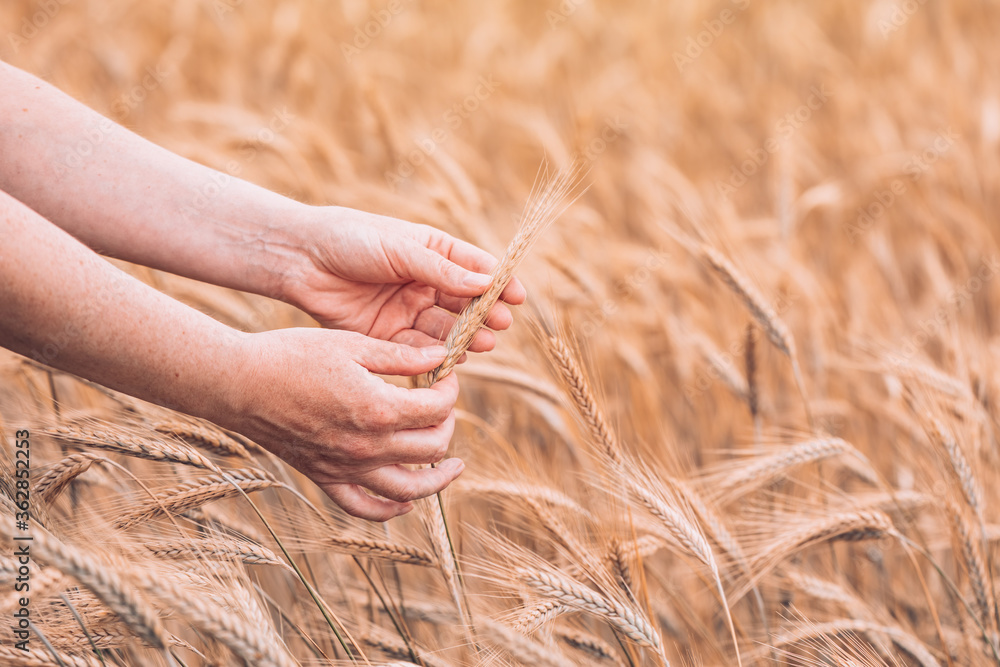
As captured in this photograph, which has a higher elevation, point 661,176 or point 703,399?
point 661,176

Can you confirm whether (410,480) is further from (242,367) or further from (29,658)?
(29,658)

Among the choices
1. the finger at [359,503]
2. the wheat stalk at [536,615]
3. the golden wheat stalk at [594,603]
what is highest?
the finger at [359,503]

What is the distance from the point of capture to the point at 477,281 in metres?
1.12

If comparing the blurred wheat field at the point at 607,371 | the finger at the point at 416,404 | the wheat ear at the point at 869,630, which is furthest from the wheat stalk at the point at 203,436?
the wheat ear at the point at 869,630

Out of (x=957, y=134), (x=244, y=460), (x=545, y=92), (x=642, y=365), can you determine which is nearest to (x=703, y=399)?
(x=642, y=365)

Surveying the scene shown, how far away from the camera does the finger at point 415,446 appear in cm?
109

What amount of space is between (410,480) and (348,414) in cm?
16

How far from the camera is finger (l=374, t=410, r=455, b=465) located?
3.57ft

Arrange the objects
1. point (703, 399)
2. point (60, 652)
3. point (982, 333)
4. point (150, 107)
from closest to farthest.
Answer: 1. point (60, 652)
2. point (703, 399)
3. point (982, 333)
4. point (150, 107)

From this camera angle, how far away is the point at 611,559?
113 centimetres

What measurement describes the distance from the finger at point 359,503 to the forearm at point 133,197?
44 cm

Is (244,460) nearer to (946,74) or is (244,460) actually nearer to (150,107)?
(150,107)

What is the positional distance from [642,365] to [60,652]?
1578 mm

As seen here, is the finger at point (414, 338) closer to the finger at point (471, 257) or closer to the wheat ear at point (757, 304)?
the finger at point (471, 257)
